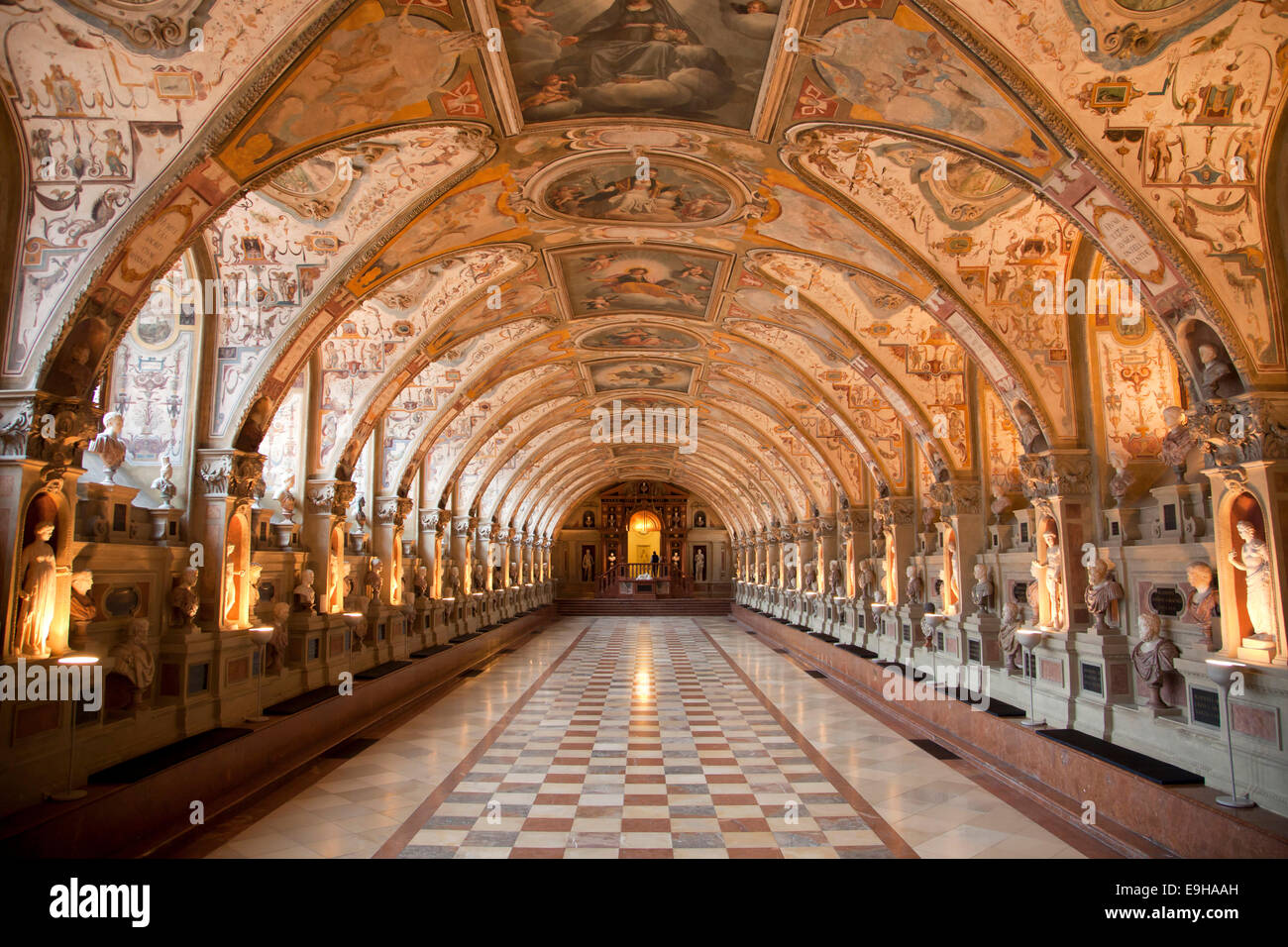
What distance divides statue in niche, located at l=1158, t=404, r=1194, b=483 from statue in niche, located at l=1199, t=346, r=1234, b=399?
0.36m

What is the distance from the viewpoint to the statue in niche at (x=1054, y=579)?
1063 cm

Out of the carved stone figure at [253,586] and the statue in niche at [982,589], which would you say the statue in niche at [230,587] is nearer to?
the carved stone figure at [253,586]

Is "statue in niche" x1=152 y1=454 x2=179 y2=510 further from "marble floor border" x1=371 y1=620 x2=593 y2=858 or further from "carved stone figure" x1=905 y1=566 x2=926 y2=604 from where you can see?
"carved stone figure" x1=905 y1=566 x2=926 y2=604

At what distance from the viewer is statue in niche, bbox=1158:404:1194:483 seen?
25.9 ft

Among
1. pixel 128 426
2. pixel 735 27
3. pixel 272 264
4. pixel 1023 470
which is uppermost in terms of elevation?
pixel 735 27

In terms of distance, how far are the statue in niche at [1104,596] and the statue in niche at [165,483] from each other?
11.6m

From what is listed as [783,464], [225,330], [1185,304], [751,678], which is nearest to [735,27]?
[1185,304]

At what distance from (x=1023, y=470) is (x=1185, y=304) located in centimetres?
417

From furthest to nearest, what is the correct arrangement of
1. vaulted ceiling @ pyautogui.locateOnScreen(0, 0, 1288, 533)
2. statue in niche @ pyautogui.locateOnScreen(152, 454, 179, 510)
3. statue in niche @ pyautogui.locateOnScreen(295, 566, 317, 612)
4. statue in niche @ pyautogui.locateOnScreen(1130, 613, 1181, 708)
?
statue in niche @ pyautogui.locateOnScreen(295, 566, 317, 612) < statue in niche @ pyautogui.locateOnScreen(152, 454, 179, 510) < statue in niche @ pyautogui.locateOnScreen(1130, 613, 1181, 708) < vaulted ceiling @ pyautogui.locateOnScreen(0, 0, 1288, 533)

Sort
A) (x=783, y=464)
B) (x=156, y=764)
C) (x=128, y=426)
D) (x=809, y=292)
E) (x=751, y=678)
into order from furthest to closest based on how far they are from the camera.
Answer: (x=783, y=464), (x=751, y=678), (x=809, y=292), (x=128, y=426), (x=156, y=764)

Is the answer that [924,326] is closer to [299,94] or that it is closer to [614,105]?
[614,105]

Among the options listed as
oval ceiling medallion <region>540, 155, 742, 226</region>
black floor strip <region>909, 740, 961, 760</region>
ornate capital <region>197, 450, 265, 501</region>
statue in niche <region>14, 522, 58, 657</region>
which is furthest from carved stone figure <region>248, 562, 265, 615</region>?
black floor strip <region>909, 740, 961, 760</region>

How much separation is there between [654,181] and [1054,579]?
7.72m

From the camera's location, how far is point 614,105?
868 cm
